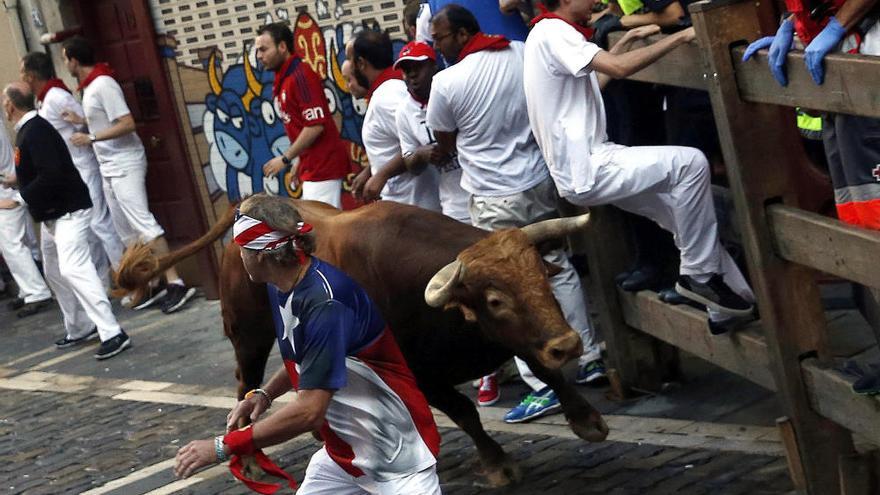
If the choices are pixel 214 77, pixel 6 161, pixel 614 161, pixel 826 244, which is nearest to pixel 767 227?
pixel 826 244

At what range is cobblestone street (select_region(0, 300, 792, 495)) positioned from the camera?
778 cm

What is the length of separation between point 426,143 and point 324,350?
13.3 ft

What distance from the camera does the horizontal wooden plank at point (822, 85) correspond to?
18.3 ft

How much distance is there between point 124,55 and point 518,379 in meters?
7.19

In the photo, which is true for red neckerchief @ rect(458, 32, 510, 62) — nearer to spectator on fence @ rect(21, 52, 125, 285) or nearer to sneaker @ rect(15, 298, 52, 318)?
spectator on fence @ rect(21, 52, 125, 285)

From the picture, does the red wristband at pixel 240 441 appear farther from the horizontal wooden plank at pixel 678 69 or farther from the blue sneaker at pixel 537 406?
the blue sneaker at pixel 537 406

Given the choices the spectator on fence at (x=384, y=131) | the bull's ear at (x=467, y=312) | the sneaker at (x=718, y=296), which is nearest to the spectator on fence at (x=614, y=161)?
the sneaker at (x=718, y=296)

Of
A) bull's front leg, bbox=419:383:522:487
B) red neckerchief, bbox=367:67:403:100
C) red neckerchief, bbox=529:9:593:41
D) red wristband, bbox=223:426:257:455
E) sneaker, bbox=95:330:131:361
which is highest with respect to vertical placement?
red neckerchief, bbox=529:9:593:41


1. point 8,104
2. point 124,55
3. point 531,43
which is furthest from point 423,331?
point 124,55

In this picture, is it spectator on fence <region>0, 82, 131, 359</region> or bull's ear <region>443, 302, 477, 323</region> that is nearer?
bull's ear <region>443, 302, 477, 323</region>

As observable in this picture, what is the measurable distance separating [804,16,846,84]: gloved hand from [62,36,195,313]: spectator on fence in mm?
9675

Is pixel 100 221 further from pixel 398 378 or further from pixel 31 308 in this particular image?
pixel 398 378

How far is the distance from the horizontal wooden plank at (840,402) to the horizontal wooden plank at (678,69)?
1332 millimetres

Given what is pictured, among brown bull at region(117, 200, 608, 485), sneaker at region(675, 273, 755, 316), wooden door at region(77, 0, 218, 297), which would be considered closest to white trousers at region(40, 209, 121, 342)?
wooden door at region(77, 0, 218, 297)
